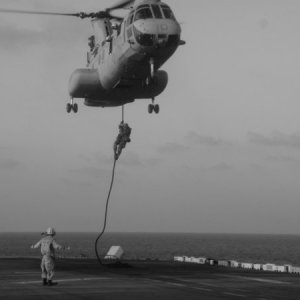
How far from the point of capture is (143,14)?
2725 centimetres

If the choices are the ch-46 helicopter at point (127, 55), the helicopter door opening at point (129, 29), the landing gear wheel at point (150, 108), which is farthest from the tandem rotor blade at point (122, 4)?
the landing gear wheel at point (150, 108)

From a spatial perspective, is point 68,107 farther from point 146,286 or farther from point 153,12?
point 146,286

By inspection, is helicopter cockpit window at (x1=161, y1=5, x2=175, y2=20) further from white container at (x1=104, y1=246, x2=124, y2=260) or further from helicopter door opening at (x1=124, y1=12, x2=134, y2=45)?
white container at (x1=104, y1=246, x2=124, y2=260)

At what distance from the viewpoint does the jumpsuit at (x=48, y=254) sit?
22.0 metres

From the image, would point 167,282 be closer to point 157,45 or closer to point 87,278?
point 87,278

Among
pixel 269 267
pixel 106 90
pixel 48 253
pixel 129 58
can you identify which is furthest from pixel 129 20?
pixel 269 267

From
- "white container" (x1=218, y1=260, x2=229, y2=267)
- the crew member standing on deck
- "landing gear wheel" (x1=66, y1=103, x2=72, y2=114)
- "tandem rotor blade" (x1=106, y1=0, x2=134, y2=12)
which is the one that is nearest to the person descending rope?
"landing gear wheel" (x1=66, y1=103, x2=72, y2=114)

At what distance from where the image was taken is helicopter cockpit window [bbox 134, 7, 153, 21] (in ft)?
88.9

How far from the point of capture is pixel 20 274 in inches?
1097

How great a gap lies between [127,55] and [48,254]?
9611 millimetres

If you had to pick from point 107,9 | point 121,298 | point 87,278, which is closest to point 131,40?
point 107,9

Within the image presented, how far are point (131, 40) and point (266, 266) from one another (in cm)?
1516

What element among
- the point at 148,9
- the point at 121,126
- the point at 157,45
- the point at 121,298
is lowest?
the point at 121,298

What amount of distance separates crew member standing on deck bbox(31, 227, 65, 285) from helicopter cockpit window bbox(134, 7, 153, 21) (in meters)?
9.49
